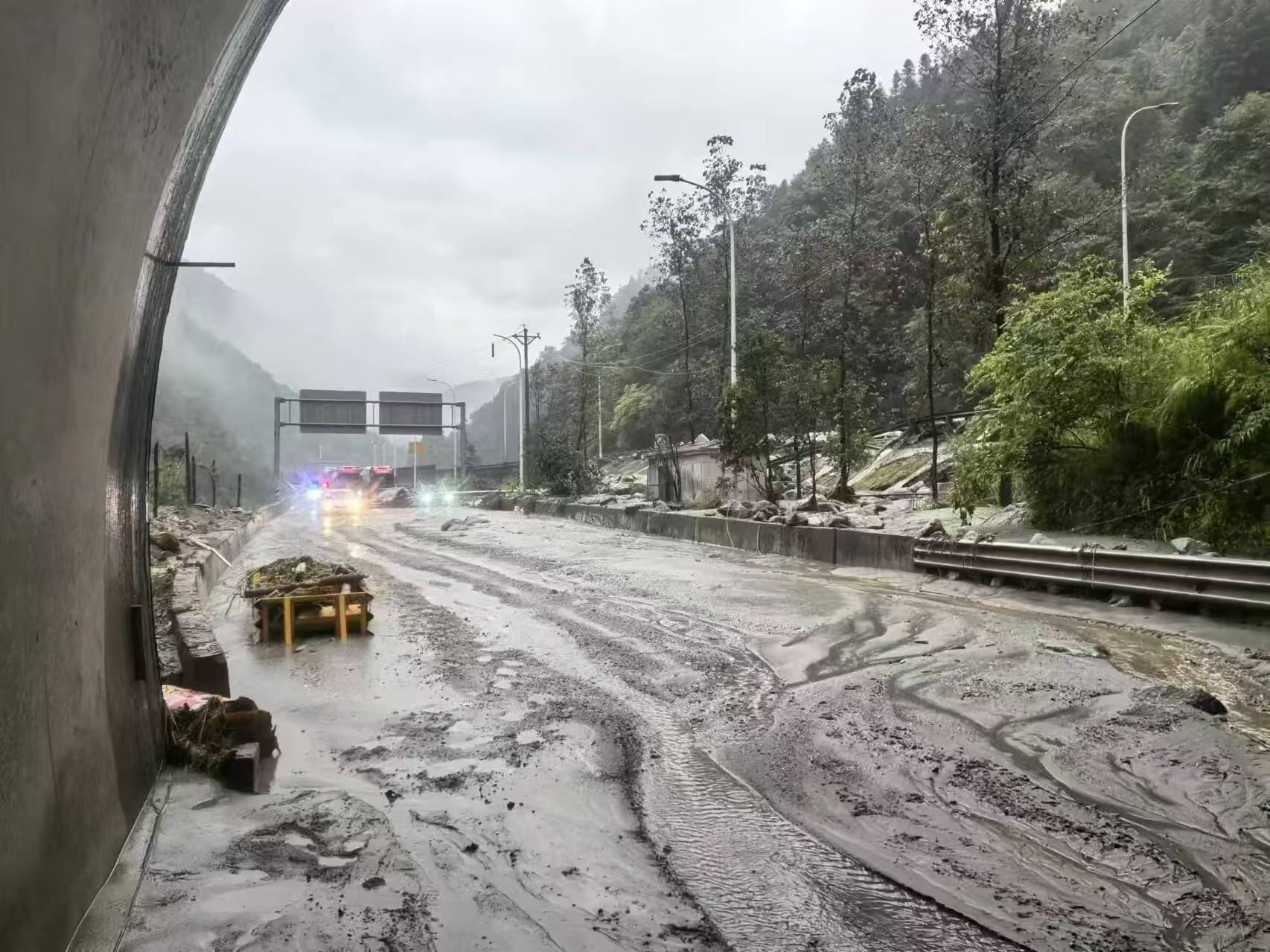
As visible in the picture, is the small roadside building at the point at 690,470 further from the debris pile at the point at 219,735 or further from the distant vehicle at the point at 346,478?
the distant vehicle at the point at 346,478

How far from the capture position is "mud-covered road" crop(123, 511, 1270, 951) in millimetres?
3270

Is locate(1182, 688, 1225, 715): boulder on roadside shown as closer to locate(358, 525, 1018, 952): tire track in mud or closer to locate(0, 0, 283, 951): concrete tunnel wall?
locate(358, 525, 1018, 952): tire track in mud

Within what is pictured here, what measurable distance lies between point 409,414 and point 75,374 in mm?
58218

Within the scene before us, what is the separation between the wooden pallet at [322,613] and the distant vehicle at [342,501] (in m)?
33.0

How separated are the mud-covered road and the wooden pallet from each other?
0.33 meters

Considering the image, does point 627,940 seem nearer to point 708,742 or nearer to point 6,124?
point 708,742

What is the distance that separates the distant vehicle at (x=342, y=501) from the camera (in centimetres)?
4319

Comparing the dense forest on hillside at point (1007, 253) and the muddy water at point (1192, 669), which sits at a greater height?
the dense forest on hillside at point (1007, 253)

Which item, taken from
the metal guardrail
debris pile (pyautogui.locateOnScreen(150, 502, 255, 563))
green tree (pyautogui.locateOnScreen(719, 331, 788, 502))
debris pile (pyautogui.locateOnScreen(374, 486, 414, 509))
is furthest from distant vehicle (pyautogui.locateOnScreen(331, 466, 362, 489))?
the metal guardrail

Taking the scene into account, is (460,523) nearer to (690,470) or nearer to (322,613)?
(690,470)

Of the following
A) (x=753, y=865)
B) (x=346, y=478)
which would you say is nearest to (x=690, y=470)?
(x=753, y=865)

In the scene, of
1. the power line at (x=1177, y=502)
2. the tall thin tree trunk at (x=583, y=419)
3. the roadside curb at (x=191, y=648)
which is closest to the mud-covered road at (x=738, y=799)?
the roadside curb at (x=191, y=648)

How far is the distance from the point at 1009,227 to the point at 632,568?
11.3m

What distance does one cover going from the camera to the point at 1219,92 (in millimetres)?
42906
